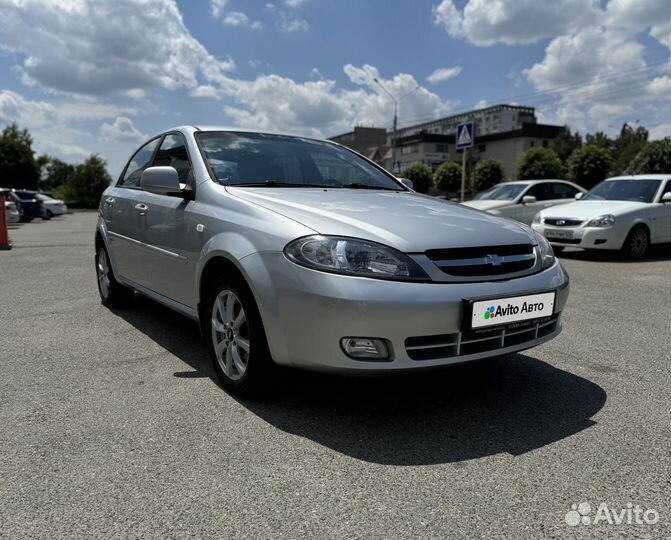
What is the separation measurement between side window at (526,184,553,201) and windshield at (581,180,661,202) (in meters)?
1.94

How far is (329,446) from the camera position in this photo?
2.56 m

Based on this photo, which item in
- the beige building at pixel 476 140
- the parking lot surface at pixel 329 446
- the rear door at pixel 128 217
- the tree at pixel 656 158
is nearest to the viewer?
the parking lot surface at pixel 329 446

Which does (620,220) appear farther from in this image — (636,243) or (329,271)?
(329,271)

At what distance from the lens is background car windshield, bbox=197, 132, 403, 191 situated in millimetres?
3654

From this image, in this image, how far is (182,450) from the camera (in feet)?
8.26

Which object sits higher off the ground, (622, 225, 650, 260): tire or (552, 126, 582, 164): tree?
(552, 126, 582, 164): tree

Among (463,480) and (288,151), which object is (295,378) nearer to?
(463,480)

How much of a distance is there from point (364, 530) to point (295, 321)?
987 millimetres

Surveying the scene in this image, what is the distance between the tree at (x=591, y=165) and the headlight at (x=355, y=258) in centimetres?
3671

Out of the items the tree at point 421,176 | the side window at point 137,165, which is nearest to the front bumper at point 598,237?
the side window at point 137,165

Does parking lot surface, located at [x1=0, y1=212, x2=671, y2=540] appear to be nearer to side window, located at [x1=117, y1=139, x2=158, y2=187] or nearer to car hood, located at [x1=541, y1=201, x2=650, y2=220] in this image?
side window, located at [x1=117, y1=139, x2=158, y2=187]

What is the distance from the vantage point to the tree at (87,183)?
53594 millimetres

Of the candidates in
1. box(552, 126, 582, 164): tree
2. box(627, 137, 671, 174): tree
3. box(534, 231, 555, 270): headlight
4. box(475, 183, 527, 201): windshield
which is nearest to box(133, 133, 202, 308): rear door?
box(534, 231, 555, 270): headlight

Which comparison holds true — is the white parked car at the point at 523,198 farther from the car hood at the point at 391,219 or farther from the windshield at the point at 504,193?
the car hood at the point at 391,219
